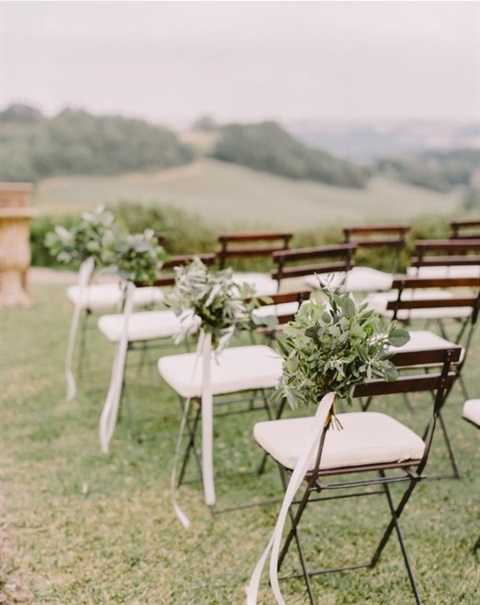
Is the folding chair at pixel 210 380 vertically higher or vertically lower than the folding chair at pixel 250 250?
lower

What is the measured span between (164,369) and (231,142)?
1097 cm

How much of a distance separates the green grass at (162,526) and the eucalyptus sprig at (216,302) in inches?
37.1

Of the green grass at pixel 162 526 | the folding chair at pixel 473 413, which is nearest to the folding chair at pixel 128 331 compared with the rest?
the green grass at pixel 162 526

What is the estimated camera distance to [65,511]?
398 cm

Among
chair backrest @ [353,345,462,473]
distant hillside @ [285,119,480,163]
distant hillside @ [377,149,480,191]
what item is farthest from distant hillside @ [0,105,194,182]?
chair backrest @ [353,345,462,473]

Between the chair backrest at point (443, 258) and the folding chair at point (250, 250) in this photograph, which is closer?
the chair backrest at point (443, 258)

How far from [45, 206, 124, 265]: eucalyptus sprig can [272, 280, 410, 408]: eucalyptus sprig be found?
2.56 meters

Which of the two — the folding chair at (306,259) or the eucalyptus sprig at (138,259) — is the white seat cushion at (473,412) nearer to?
the folding chair at (306,259)

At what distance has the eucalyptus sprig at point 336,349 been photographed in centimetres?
272

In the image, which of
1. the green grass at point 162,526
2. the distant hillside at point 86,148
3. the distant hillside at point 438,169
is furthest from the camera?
the distant hillside at point 86,148

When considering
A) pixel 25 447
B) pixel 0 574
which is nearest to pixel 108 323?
pixel 25 447

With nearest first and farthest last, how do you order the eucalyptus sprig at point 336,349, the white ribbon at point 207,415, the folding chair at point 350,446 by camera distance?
the eucalyptus sprig at point 336,349 < the folding chair at point 350,446 < the white ribbon at point 207,415

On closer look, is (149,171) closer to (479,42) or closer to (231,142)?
(231,142)

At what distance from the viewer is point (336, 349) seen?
2.73 metres
